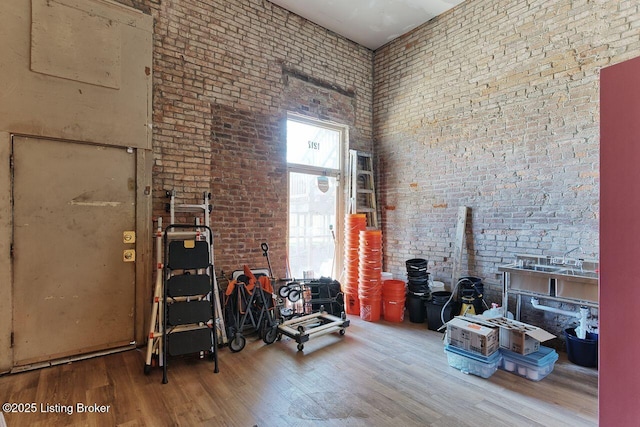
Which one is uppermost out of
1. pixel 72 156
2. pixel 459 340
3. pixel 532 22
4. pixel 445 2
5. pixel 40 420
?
pixel 445 2

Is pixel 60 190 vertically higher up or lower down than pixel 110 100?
lower down

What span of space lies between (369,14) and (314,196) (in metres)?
3.05

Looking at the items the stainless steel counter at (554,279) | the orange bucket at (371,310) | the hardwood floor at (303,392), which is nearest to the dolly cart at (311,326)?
the hardwood floor at (303,392)

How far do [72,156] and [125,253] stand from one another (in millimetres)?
1170

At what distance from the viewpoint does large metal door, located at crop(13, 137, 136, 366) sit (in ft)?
10.6

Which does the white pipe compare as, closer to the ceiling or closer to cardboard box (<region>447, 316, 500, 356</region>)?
cardboard box (<region>447, 316, 500, 356</region>)

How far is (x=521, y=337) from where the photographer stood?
3.21m

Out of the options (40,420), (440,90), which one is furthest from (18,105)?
(440,90)

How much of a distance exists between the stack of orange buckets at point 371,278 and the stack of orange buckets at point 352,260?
22 cm

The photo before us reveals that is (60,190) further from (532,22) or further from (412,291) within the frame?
(532,22)

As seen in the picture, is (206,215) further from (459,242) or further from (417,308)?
(459,242)

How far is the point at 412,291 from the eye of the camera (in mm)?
4910

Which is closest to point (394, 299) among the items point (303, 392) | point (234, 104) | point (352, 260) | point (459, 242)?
point (352, 260)

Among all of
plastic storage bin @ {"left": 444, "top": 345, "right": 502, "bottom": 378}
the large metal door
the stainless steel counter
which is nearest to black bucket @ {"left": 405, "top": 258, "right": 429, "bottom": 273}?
the stainless steel counter
